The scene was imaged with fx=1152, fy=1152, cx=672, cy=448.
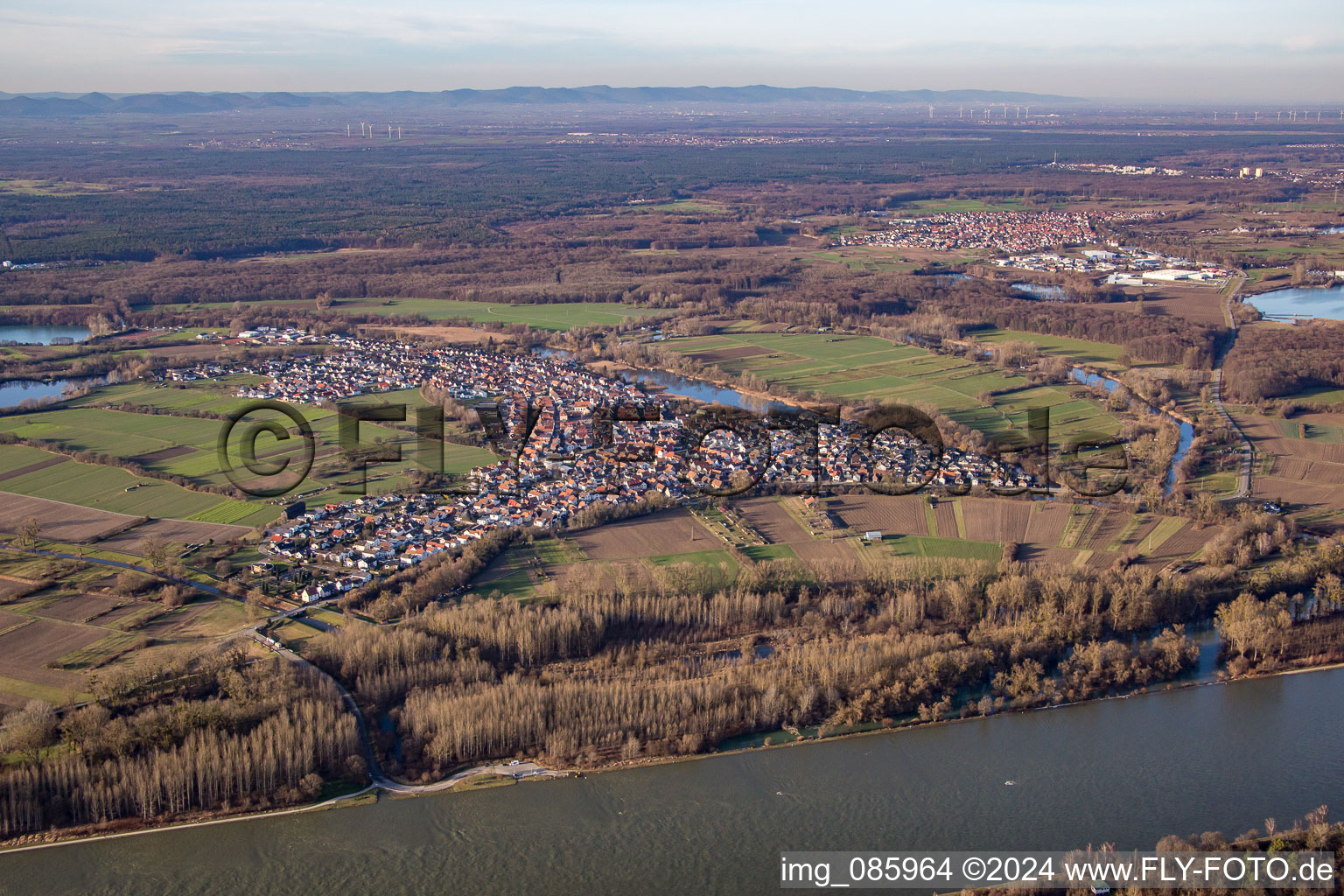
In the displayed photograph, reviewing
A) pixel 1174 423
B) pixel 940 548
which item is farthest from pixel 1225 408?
pixel 940 548

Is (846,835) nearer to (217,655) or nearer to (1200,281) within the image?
(217,655)

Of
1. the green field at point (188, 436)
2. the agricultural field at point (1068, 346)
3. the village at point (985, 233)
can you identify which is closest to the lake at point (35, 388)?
the green field at point (188, 436)

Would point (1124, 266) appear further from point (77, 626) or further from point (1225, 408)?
point (77, 626)

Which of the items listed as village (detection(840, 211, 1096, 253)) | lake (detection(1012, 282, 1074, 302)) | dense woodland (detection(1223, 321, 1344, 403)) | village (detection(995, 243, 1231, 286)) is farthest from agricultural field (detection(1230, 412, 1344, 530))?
village (detection(840, 211, 1096, 253))

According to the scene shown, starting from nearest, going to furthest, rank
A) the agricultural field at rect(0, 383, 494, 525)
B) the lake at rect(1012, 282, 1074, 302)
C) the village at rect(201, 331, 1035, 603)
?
the village at rect(201, 331, 1035, 603)
the agricultural field at rect(0, 383, 494, 525)
the lake at rect(1012, 282, 1074, 302)

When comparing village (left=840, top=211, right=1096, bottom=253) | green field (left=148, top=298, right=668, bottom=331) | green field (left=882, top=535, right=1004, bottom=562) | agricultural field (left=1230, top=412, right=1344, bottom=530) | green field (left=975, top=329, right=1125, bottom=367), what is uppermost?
village (left=840, top=211, right=1096, bottom=253)

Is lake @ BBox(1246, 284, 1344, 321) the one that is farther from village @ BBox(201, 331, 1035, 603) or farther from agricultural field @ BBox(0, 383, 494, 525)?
agricultural field @ BBox(0, 383, 494, 525)

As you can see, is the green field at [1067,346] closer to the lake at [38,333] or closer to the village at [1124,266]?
the village at [1124,266]
